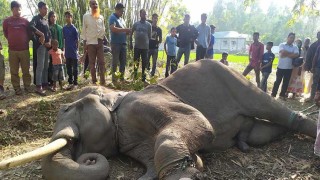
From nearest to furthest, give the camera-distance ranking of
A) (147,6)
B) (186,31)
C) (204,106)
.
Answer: (204,106)
(186,31)
(147,6)

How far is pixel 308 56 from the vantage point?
30.1ft

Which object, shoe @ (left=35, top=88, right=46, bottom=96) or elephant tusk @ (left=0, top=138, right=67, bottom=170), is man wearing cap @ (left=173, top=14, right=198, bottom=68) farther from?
elephant tusk @ (left=0, top=138, right=67, bottom=170)

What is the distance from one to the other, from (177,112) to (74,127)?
1.02m

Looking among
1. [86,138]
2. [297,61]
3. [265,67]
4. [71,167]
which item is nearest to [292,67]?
[297,61]

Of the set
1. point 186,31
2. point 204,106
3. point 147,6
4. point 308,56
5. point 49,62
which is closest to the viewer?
point 204,106

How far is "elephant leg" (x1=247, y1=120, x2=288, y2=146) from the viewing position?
4.22m

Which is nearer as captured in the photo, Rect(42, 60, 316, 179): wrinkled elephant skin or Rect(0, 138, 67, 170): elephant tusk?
Rect(0, 138, 67, 170): elephant tusk

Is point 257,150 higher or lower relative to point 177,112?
lower

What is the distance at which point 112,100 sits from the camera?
12.3 ft

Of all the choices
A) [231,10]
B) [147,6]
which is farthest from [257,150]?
[231,10]

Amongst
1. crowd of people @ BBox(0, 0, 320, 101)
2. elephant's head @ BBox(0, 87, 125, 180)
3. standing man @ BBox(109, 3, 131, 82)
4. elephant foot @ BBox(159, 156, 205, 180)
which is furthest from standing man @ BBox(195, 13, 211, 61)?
elephant foot @ BBox(159, 156, 205, 180)

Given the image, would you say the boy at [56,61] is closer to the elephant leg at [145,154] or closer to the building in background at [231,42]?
the elephant leg at [145,154]

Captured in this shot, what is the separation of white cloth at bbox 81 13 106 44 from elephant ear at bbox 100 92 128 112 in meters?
4.26

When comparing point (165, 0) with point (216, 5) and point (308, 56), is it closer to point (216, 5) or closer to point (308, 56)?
point (308, 56)
